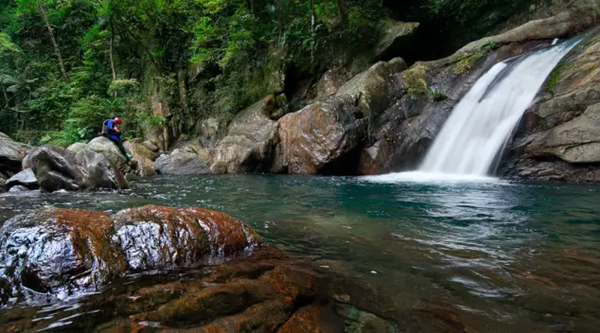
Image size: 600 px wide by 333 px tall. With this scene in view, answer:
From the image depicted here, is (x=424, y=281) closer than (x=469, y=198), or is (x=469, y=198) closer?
(x=424, y=281)

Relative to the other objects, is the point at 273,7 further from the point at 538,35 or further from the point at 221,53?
the point at 538,35

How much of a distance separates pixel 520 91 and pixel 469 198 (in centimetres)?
578

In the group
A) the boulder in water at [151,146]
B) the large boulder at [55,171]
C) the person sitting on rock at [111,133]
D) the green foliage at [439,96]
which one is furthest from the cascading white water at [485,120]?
the boulder in water at [151,146]

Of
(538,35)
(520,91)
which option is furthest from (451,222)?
(538,35)

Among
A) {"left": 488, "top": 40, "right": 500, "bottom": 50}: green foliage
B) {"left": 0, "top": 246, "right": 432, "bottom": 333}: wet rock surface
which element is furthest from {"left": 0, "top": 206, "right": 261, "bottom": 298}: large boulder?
{"left": 488, "top": 40, "right": 500, "bottom": 50}: green foliage

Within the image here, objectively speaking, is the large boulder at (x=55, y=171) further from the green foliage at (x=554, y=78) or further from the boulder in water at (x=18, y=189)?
the green foliage at (x=554, y=78)

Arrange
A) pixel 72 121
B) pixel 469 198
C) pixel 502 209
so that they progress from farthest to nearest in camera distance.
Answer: pixel 72 121, pixel 469 198, pixel 502 209

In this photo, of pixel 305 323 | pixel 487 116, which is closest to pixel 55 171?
pixel 305 323

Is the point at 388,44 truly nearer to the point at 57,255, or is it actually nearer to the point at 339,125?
the point at 339,125

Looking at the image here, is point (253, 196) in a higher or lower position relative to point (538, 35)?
lower

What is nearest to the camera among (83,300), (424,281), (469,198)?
(83,300)

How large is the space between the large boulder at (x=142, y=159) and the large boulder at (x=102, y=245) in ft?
37.0

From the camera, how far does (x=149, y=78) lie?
21.7 m

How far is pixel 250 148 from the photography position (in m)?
13.8
